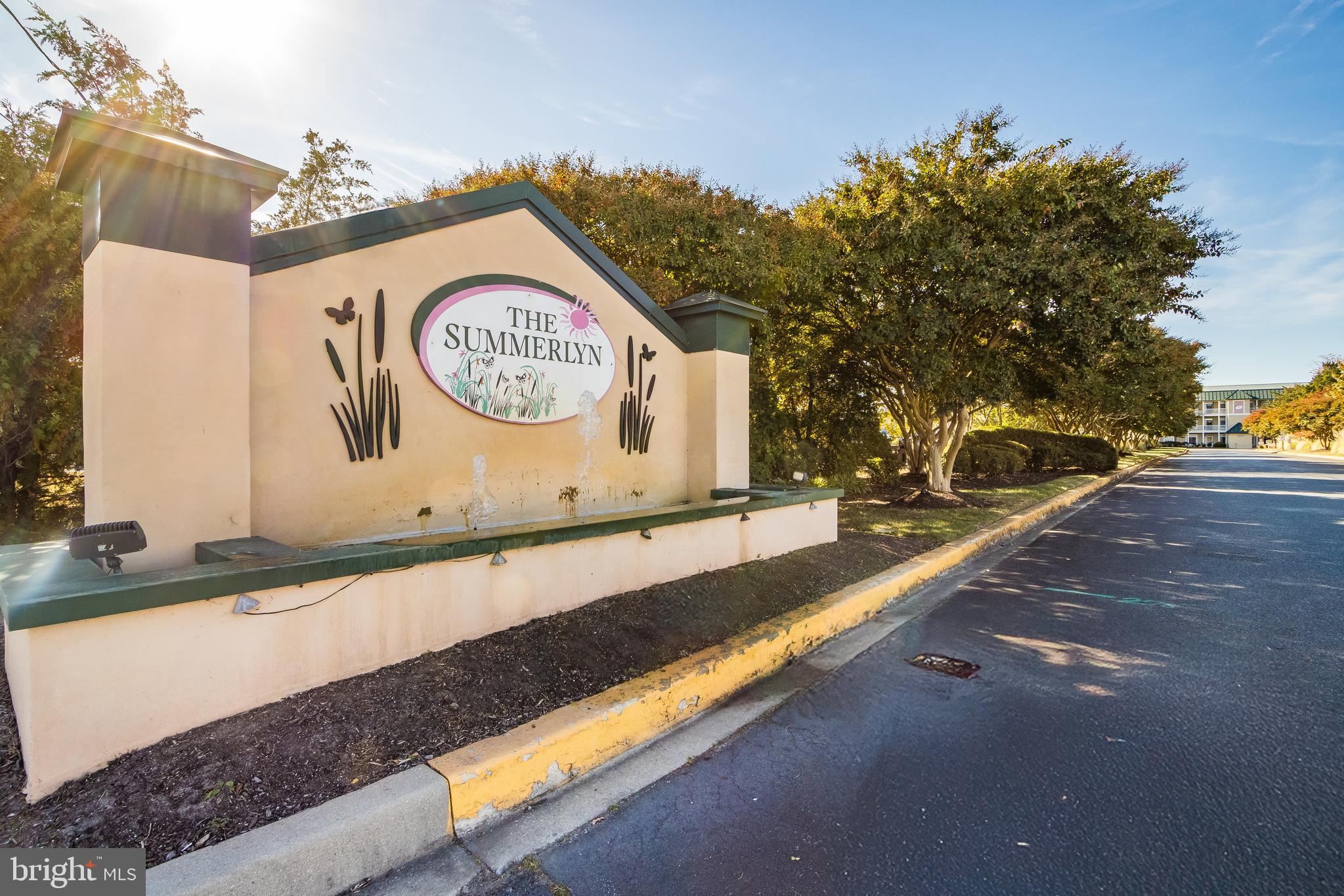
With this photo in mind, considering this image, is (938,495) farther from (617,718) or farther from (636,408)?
(617,718)

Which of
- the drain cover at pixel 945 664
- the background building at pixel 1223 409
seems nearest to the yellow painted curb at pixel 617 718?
the drain cover at pixel 945 664

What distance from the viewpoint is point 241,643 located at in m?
2.92

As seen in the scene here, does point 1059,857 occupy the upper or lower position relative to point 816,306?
lower

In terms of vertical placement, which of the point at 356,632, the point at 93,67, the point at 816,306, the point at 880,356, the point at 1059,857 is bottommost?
the point at 1059,857

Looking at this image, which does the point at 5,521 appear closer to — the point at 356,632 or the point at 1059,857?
the point at 356,632

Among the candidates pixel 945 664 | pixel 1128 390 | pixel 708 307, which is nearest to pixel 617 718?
pixel 945 664

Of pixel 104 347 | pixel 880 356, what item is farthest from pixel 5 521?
pixel 880 356

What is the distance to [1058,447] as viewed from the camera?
966 inches

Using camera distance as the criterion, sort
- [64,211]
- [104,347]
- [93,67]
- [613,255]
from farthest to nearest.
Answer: [613,255]
[93,67]
[64,211]
[104,347]

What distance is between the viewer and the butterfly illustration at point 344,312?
4.28 m

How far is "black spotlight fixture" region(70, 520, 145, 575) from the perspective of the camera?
2.75 meters

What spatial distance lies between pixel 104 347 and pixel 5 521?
579 centimetres

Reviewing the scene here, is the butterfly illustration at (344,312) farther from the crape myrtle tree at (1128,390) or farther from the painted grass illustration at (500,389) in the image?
the crape myrtle tree at (1128,390)

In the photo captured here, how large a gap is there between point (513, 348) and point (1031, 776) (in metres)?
4.69
